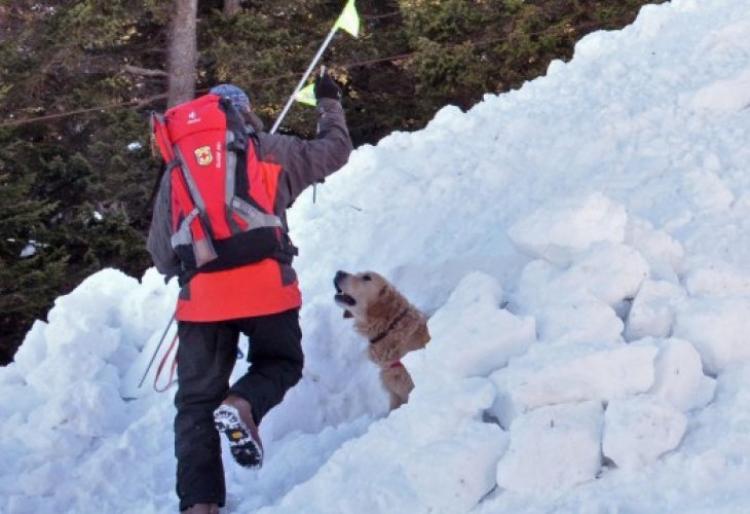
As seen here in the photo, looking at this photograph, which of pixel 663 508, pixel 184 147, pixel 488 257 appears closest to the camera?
pixel 663 508

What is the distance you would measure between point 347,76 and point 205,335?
43.0 ft

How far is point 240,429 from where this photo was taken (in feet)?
15.3

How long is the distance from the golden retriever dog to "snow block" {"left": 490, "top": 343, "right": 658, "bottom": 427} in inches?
63.2

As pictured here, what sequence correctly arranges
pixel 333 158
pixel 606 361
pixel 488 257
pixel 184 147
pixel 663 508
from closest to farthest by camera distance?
pixel 663 508
pixel 606 361
pixel 184 147
pixel 333 158
pixel 488 257

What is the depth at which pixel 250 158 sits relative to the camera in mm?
5027

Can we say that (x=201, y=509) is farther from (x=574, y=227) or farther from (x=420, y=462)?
(x=574, y=227)

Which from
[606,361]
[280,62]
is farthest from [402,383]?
[280,62]

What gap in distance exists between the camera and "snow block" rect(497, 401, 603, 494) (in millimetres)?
3861

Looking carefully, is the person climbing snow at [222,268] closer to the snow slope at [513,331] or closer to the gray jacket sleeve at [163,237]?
the gray jacket sleeve at [163,237]

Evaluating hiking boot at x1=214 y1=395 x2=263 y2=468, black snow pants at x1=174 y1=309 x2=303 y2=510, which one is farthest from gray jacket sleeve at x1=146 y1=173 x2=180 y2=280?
hiking boot at x1=214 y1=395 x2=263 y2=468

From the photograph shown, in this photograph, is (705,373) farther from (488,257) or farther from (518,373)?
(488,257)

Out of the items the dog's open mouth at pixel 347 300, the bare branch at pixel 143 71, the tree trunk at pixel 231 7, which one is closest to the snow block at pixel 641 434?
the dog's open mouth at pixel 347 300

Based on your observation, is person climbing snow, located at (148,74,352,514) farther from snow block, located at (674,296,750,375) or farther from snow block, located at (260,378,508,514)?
snow block, located at (674,296,750,375)

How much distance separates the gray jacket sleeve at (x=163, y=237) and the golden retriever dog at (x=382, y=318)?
1.21m
